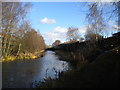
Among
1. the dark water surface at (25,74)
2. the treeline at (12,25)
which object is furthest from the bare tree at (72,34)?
the dark water surface at (25,74)

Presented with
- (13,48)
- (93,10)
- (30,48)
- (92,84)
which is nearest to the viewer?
(92,84)

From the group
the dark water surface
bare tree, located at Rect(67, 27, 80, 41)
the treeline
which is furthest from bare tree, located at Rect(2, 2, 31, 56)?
bare tree, located at Rect(67, 27, 80, 41)

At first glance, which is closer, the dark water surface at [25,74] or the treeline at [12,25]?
the dark water surface at [25,74]

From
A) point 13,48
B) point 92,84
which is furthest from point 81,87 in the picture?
point 13,48

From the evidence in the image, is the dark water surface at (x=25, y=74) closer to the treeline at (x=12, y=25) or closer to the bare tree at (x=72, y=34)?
the treeline at (x=12, y=25)

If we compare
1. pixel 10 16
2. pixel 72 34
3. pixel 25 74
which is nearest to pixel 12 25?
pixel 10 16

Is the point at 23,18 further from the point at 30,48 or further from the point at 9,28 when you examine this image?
the point at 30,48

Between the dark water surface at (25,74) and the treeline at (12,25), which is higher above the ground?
the treeline at (12,25)

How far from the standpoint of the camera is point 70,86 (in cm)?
584

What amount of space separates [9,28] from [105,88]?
65.3ft

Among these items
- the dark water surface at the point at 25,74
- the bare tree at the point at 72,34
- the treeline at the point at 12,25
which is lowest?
the dark water surface at the point at 25,74

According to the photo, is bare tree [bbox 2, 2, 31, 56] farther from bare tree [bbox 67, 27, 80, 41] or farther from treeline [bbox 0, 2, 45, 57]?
bare tree [bbox 67, 27, 80, 41]

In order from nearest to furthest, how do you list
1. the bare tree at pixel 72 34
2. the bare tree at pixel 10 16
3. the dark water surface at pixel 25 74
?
the dark water surface at pixel 25 74
the bare tree at pixel 10 16
the bare tree at pixel 72 34

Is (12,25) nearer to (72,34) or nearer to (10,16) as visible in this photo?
(10,16)
